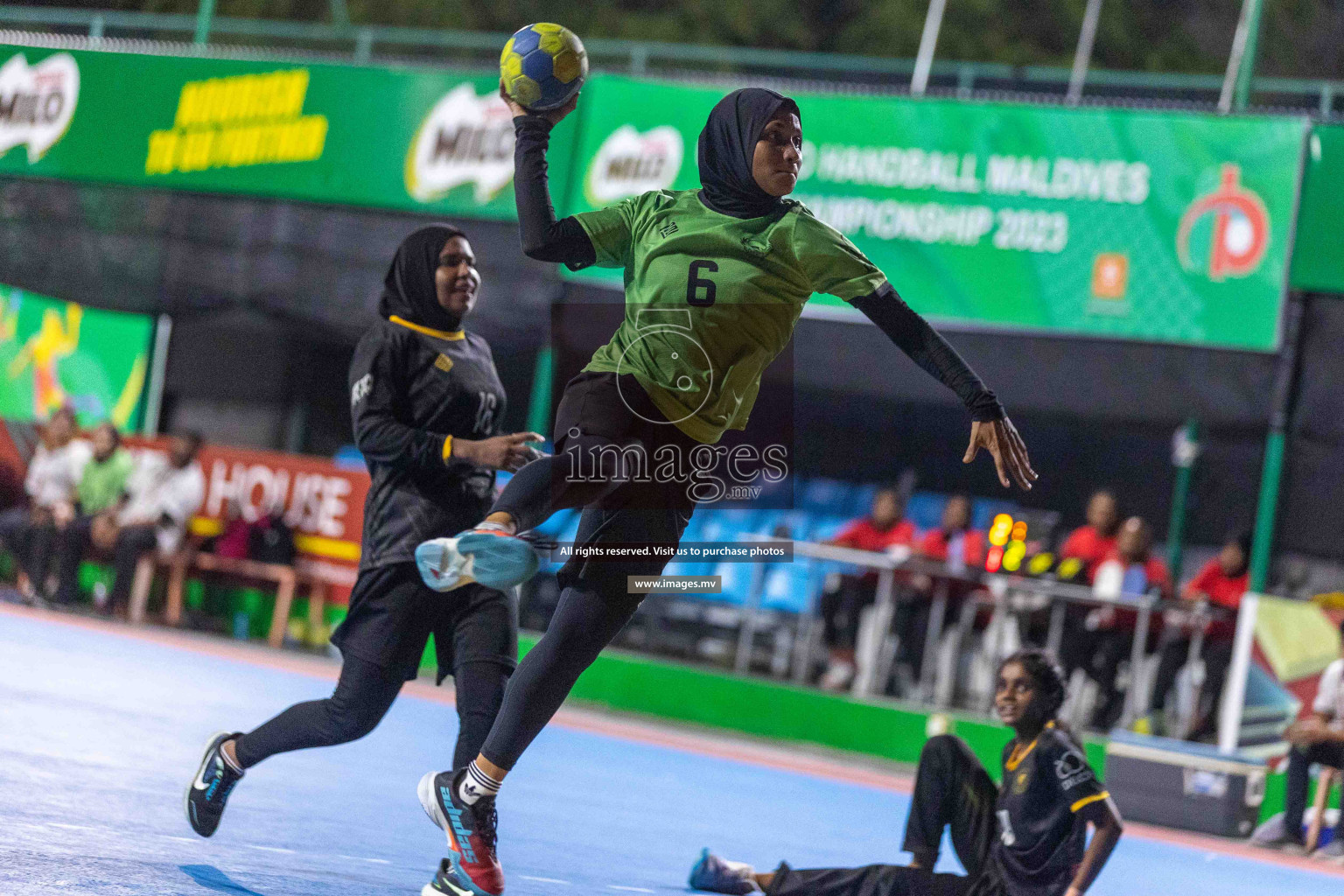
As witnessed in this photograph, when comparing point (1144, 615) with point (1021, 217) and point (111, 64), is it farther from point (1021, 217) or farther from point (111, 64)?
point (111, 64)

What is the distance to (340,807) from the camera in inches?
250

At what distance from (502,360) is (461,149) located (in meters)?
4.45

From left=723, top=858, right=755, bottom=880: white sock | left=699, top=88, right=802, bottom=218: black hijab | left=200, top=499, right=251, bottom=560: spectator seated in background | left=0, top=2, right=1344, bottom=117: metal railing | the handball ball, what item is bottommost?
left=723, top=858, right=755, bottom=880: white sock

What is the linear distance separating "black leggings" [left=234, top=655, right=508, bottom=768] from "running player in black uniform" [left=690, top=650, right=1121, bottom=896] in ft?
4.20

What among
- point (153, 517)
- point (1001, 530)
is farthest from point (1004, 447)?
point (153, 517)

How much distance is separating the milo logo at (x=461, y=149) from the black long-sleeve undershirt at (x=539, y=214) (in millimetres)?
10453

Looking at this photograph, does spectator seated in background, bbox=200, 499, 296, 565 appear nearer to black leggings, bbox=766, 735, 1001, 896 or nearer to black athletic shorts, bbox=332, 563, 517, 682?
black leggings, bbox=766, 735, 1001, 896

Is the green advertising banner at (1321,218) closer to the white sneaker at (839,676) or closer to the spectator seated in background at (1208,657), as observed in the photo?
the spectator seated in background at (1208,657)

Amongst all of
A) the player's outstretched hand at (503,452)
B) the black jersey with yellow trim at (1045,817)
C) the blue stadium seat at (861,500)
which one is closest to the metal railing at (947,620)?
the blue stadium seat at (861,500)

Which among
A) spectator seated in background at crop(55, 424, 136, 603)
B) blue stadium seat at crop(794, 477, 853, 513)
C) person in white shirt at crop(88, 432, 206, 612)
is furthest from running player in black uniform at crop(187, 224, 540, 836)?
blue stadium seat at crop(794, 477, 853, 513)

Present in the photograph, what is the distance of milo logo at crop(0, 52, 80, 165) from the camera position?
1692 cm

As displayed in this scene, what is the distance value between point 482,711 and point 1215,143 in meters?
9.92

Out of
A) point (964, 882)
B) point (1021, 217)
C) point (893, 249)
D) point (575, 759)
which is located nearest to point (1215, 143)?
point (1021, 217)

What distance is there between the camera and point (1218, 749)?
11469 mm
